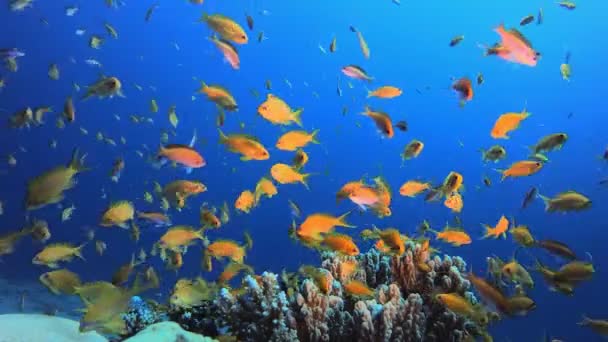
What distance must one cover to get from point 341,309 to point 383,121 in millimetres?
2934

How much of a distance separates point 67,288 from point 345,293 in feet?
9.86

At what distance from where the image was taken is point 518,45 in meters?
6.01

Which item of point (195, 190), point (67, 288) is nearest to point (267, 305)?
point (67, 288)

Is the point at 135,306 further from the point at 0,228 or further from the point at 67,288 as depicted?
the point at 0,228

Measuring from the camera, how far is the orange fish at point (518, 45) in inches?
235

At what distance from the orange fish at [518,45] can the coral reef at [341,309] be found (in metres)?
2.91

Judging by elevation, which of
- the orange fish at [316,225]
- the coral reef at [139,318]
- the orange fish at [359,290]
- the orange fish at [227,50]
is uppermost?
the orange fish at [227,50]

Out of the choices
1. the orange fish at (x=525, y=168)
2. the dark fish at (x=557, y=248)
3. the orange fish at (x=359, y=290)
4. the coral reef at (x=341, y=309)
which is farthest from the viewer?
the orange fish at (x=525, y=168)

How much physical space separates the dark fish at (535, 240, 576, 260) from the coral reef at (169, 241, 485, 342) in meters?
1.14

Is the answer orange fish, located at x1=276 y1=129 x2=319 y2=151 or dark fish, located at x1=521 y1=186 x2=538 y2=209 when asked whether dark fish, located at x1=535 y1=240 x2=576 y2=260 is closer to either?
dark fish, located at x1=521 y1=186 x2=538 y2=209

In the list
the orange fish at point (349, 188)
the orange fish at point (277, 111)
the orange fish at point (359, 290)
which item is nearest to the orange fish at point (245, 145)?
the orange fish at point (277, 111)

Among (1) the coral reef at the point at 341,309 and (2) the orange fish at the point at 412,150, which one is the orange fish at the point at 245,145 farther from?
(2) the orange fish at the point at 412,150

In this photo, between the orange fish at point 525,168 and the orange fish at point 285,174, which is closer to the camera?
the orange fish at point 285,174

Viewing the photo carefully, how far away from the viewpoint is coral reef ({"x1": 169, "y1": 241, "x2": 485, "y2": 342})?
13.9ft
